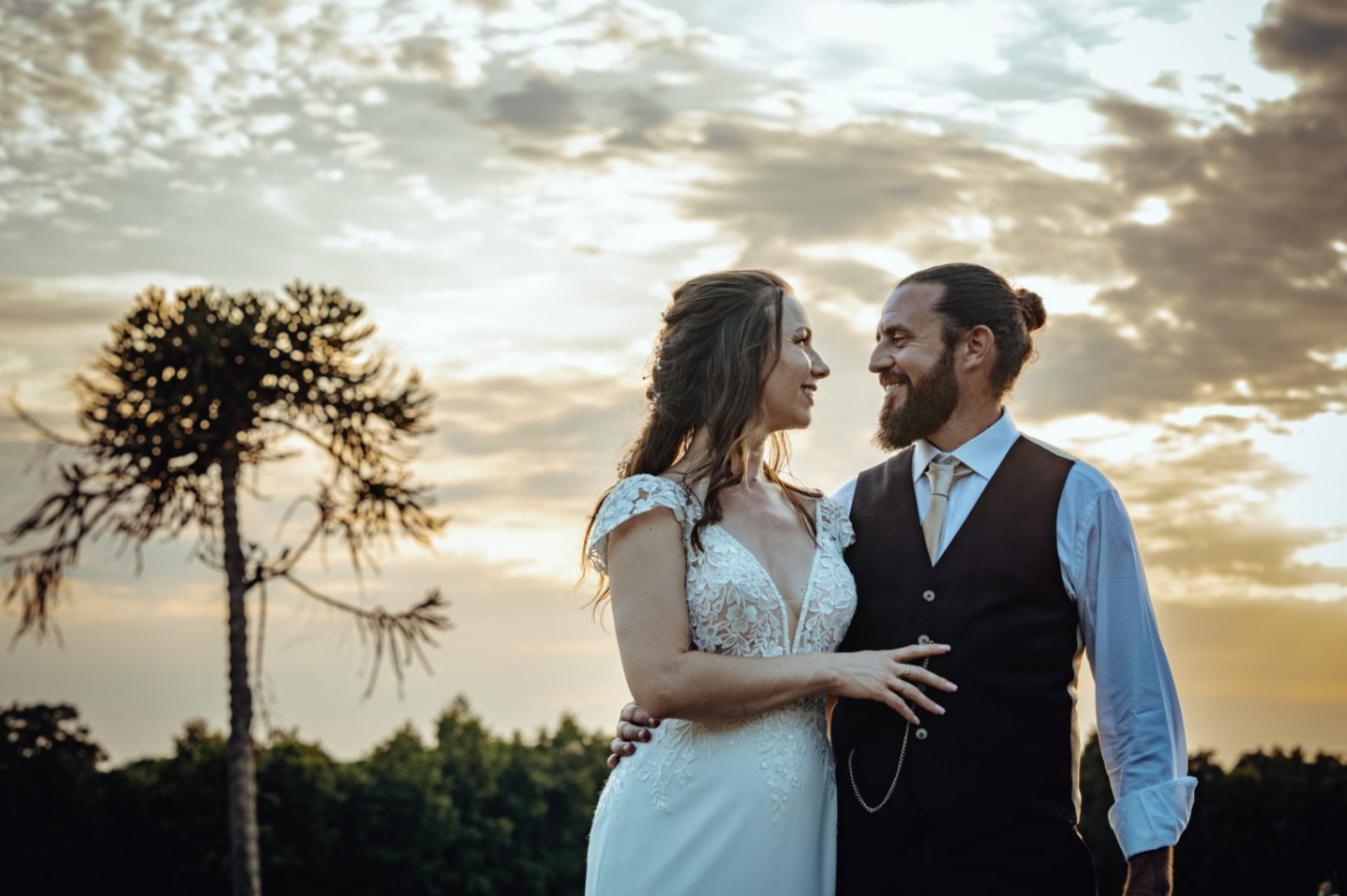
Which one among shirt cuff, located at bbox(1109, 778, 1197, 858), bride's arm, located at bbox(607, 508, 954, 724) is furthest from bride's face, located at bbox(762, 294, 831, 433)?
shirt cuff, located at bbox(1109, 778, 1197, 858)

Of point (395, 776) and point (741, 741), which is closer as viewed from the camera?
point (741, 741)

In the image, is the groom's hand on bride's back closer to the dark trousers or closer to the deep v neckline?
the deep v neckline

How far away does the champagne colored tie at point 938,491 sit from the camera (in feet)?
11.7

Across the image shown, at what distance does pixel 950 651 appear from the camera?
3.37 meters

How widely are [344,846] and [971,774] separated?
2074 cm

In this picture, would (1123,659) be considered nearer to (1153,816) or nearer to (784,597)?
(1153,816)

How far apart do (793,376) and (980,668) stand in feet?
Answer: 3.17

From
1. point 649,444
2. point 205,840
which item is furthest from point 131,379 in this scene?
point 649,444

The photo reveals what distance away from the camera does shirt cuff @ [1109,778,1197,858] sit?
3.33m

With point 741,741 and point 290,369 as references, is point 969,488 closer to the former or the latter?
point 741,741

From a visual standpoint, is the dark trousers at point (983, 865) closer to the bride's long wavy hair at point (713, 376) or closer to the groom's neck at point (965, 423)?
Answer: the bride's long wavy hair at point (713, 376)

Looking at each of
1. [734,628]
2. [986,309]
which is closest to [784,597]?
[734,628]

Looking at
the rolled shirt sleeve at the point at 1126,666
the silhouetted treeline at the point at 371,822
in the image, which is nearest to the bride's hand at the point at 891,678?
the rolled shirt sleeve at the point at 1126,666

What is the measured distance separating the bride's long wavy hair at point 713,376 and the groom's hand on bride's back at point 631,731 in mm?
410
